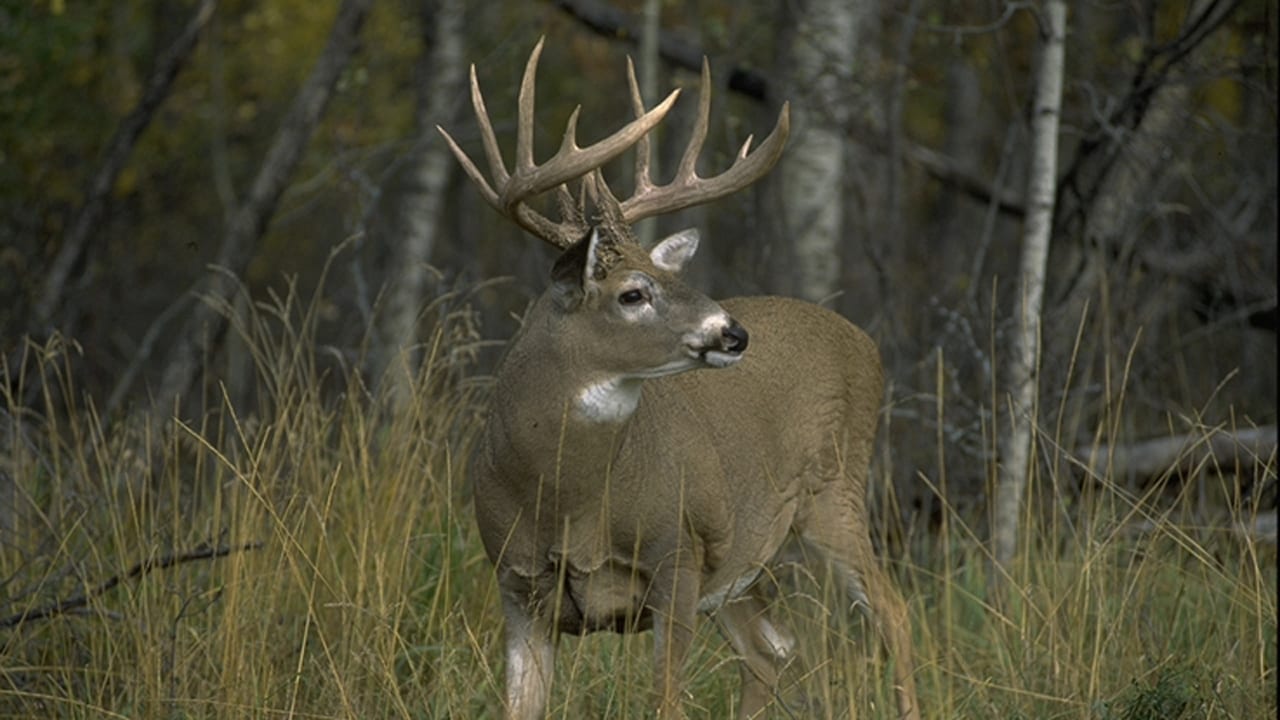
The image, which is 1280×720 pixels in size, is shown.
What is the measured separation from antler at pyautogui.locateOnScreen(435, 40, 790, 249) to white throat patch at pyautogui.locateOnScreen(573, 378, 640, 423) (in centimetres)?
45

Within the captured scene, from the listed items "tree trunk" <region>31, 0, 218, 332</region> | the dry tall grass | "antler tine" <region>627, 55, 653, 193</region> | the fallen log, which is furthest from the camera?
"tree trunk" <region>31, 0, 218, 332</region>

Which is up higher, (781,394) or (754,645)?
(781,394)

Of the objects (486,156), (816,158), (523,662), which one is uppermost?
(486,156)

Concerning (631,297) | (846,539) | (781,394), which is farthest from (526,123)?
(846,539)

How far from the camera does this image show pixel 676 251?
5156mm

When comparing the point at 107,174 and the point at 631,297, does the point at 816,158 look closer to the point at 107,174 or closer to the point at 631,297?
the point at 107,174

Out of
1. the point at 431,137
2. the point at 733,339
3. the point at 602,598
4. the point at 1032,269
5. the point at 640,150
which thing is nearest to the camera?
the point at 733,339

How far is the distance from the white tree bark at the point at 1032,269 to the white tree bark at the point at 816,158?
221cm

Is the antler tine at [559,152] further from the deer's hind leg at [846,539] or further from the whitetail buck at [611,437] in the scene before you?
the deer's hind leg at [846,539]

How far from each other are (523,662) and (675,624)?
406 mm

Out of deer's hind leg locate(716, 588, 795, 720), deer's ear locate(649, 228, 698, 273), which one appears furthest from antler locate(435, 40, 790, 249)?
deer's hind leg locate(716, 588, 795, 720)

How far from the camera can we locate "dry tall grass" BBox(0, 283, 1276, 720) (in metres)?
4.67

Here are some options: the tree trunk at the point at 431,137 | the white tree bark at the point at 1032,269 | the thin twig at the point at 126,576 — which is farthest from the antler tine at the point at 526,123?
the tree trunk at the point at 431,137

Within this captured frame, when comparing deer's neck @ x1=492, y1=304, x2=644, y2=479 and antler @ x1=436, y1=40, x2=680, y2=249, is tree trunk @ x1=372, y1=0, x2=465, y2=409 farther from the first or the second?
deer's neck @ x1=492, y1=304, x2=644, y2=479
